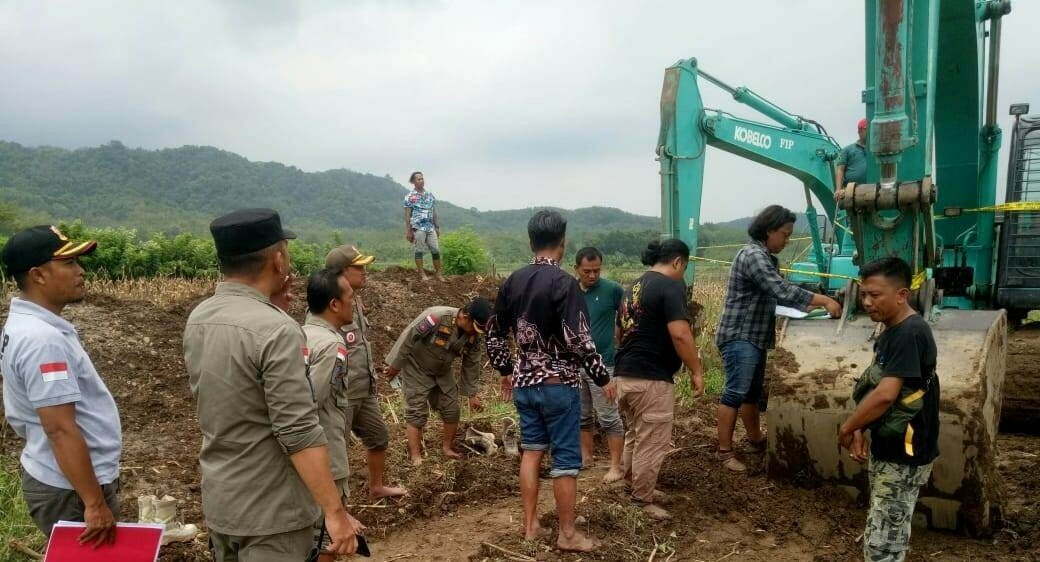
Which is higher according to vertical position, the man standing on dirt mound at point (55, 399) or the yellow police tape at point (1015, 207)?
the yellow police tape at point (1015, 207)

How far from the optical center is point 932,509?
4.00 m

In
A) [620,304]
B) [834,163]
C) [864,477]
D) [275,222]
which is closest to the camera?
[275,222]

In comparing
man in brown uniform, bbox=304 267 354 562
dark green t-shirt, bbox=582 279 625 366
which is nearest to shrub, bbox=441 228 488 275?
dark green t-shirt, bbox=582 279 625 366

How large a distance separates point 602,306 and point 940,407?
237cm

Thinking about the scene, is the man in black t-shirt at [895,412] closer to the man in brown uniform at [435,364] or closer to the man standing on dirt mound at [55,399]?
the man in brown uniform at [435,364]

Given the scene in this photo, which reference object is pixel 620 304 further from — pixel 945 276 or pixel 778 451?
pixel 945 276

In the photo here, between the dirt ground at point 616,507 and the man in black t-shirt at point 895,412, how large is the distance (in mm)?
863

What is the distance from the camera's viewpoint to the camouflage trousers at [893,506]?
3195mm

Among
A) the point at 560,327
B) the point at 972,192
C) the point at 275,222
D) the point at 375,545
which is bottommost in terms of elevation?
the point at 375,545

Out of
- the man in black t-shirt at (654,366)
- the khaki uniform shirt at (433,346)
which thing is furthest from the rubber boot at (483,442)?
the man in black t-shirt at (654,366)

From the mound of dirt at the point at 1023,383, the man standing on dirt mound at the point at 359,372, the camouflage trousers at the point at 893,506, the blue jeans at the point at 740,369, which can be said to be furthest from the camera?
Answer: the mound of dirt at the point at 1023,383

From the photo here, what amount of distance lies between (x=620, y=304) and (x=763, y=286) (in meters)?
1.12

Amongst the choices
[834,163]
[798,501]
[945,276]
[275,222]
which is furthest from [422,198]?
[275,222]

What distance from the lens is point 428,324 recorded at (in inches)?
222
